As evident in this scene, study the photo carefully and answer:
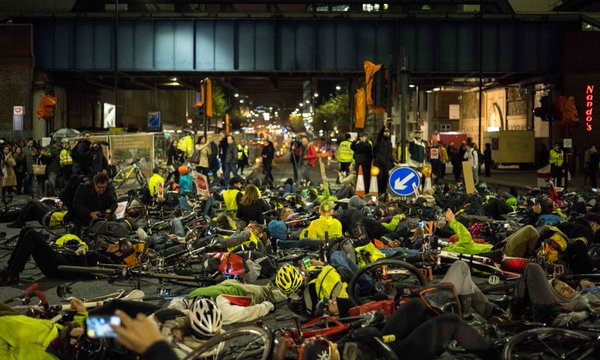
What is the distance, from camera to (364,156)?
24047mm

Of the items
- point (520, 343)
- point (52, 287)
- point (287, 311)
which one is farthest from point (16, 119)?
point (520, 343)

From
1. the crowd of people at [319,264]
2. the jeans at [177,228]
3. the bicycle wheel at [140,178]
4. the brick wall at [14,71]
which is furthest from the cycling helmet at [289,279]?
the brick wall at [14,71]

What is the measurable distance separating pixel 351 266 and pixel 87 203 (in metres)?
5.60

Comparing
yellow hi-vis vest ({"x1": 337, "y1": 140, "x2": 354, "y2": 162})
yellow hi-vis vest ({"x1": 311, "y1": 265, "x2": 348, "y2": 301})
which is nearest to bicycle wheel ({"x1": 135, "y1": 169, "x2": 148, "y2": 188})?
yellow hi-vis vest ({"x1": 337, "y1": 140, "x2": 354, "y2": 162})

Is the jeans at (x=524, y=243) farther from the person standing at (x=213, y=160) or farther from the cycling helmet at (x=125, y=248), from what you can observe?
the person standing at (x=213, y=160)

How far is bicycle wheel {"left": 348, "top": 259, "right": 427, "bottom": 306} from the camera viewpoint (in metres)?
8.31

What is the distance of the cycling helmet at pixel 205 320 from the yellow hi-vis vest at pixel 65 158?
69.7ft

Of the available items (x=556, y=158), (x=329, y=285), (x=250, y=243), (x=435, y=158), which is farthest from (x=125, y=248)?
(x=556, y=158)

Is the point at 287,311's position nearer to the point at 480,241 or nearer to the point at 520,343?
the point at 520,343

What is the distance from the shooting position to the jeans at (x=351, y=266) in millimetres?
8695

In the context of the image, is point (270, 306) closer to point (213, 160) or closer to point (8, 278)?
point (8, 278)

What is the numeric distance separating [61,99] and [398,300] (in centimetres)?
4558

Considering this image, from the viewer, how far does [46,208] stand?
15594 millimetres

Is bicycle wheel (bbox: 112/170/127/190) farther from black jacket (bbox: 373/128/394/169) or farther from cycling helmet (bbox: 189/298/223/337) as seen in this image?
cycling helmet (bbox: 189/298/223/337)
